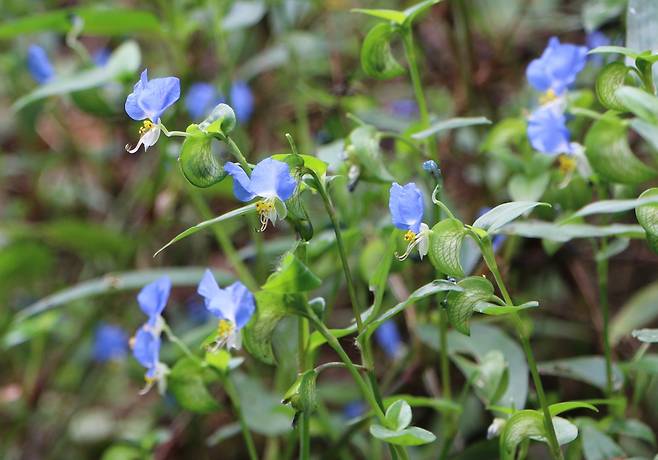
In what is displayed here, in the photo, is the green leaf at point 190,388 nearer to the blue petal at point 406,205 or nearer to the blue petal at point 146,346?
the blue petal at point 146,346

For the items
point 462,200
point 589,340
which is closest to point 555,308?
point 589,340

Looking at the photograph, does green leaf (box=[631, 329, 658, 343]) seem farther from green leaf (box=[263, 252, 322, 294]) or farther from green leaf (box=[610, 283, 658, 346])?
green leaf (box=[610, 283, 658, 346])

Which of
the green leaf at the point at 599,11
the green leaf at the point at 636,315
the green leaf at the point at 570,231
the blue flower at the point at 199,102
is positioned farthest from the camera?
the blue flower at the point at 199,102

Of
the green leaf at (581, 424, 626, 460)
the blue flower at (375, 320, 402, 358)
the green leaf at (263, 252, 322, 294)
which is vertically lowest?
the blue flower at (375, 320, 402, 358)

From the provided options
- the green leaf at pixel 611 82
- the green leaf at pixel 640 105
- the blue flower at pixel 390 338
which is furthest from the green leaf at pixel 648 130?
the blue flower at pixel 390 338

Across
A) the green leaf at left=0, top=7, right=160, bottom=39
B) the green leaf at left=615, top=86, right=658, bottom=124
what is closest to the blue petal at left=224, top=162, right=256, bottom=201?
the green leaf at left=615, top=86, right=658, bottom=124

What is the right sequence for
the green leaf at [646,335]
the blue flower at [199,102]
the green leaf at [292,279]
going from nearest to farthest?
the green leaf at [292,279] < the green leaf at [646,335] < the blue flower at [199,102]
